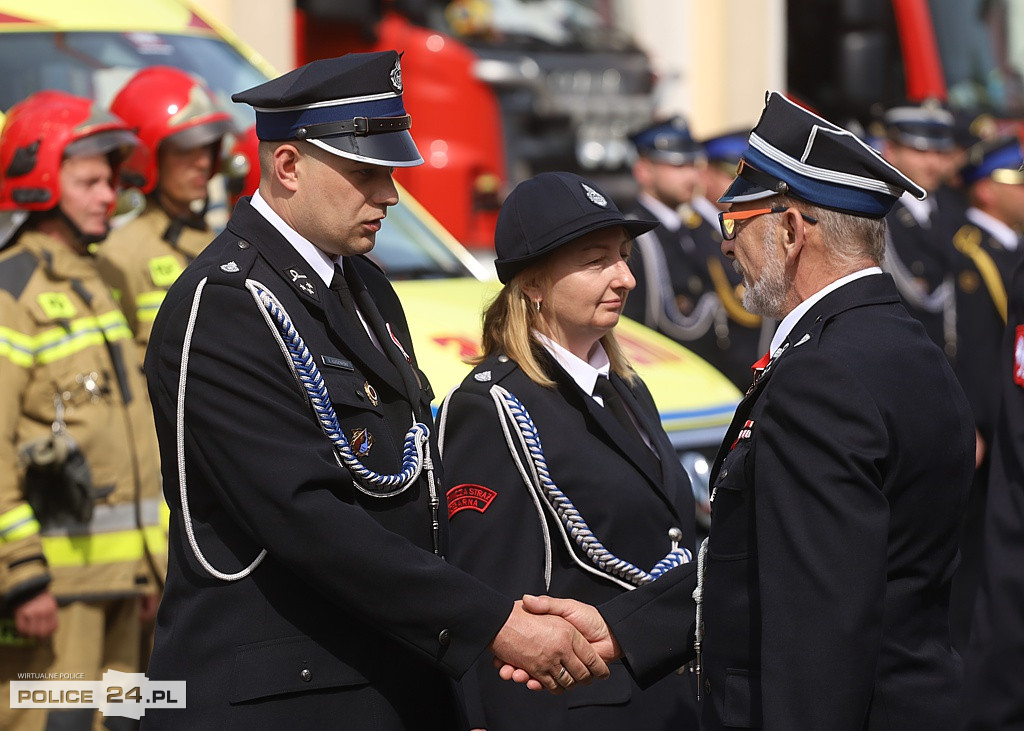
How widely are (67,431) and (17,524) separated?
0.40 m

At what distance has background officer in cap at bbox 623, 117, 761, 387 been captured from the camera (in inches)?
330

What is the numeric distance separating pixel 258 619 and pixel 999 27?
11521mm

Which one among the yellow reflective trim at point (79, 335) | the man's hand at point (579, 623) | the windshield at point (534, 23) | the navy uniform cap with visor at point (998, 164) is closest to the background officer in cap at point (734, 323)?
the navy uniform cap with visor at point (998, 164)

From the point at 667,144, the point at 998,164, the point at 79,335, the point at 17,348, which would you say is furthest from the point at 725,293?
the point at 17,348

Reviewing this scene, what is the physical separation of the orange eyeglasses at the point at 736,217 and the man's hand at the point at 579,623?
3.03 ft

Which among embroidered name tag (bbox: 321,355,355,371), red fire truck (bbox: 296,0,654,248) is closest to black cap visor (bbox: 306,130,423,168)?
embroidered name tag (bbox: 321,355,355,371)

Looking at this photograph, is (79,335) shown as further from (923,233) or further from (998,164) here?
(923,233)

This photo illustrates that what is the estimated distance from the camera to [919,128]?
973 cm

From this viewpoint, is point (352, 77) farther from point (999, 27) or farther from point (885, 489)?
point (999, 27)

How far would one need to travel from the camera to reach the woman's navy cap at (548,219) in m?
3.86

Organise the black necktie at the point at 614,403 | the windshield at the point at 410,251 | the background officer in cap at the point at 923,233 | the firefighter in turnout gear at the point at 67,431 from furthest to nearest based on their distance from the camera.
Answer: the background officer in cap at the point at 923,233 → the windshield at the point at 410,251 → the firefighter in turnout gear at the point at 67,431 → the black necktie at the point at 614,403

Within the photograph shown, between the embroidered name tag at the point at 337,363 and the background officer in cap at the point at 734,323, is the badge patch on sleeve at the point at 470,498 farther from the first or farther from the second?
the background officer in cap at the point at 734,323

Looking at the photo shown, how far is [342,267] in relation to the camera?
138 inches

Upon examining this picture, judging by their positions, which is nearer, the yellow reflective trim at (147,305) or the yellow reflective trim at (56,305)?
the yellow reflective trim at (56,305)
